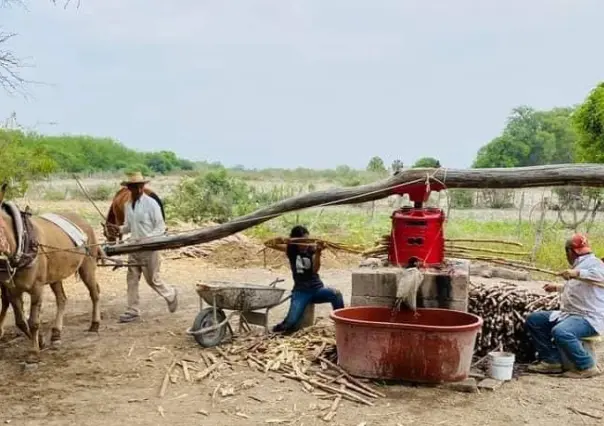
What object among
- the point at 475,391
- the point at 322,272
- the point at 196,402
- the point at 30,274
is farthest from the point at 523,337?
the point at 322,272

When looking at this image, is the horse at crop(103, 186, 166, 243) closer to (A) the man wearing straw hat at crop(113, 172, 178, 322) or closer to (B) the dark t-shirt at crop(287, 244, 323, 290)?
(A) the man wearing straw hat at crop(113, 172, 178, 322)

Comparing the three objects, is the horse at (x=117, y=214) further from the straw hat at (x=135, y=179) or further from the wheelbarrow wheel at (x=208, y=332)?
the wheelbarrow wheel at (x=208, y=332)

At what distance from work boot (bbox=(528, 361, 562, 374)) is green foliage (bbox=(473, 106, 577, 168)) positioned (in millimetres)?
31144

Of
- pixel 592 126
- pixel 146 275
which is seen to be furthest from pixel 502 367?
pixel 592 126

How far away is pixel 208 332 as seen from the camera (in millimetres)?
7992

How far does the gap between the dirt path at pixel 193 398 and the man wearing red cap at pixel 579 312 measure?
227 mm

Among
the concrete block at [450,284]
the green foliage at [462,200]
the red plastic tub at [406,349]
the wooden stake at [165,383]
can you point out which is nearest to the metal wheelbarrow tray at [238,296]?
the wooden stake at [165,383]

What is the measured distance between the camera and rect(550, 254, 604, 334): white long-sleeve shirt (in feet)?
23.1

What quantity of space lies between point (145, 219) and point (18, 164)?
4.73 meters

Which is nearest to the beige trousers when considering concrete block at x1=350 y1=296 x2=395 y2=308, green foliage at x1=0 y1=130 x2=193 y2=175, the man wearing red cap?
concrete block at x1=350 y1=296 x2=395 y2=308

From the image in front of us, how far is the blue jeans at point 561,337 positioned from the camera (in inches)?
283

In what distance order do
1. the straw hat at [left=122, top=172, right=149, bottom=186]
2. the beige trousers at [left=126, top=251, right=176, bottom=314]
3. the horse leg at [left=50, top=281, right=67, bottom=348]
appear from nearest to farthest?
the horse leg at [left=50, top=281, right=67, bottom=348], the straw hat at [left=122, top=172, right=149, bottom=186], the beige trousers at [left=126, top=251, right=176, bottom=314]

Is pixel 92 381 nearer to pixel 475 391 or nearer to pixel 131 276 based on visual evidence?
pixel 131 276

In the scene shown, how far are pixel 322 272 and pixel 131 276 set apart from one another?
5477 mm
